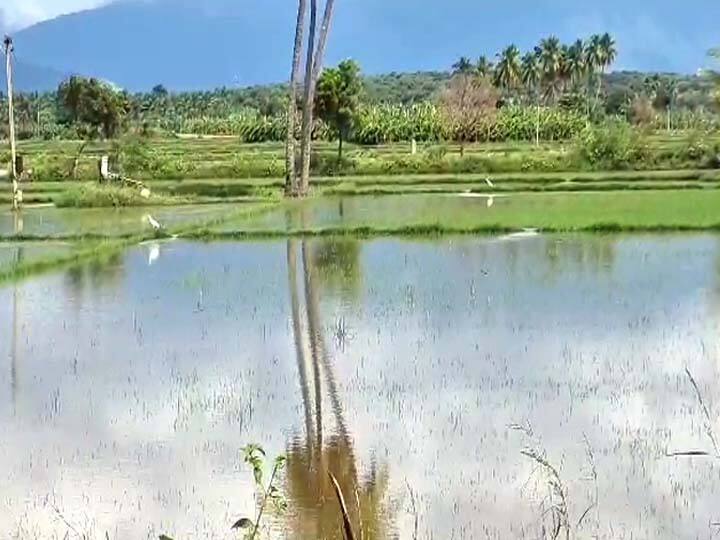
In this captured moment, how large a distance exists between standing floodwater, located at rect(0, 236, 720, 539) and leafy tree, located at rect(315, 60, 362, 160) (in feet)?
63.4

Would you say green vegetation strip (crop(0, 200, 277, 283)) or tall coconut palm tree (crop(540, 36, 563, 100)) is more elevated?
tall coconut palm tree (crop(540, 36, 563, 100))

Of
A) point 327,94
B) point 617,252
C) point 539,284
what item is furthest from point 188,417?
point 327,94

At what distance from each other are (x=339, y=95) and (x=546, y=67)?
107ft

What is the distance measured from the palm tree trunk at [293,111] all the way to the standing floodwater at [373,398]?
442 inches

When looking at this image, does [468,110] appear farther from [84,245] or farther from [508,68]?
[84,245]

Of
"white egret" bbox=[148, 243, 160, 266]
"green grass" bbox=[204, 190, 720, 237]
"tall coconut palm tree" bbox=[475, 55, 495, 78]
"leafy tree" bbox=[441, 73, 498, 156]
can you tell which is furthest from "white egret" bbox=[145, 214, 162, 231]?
"tall coconut palm tree" bbox=[475, 55, 495, 78]

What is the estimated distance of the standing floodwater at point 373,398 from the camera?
15.2ft

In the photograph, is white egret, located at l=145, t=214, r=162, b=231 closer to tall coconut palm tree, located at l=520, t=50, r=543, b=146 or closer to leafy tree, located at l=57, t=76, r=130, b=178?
leafy tree, located at l=57, t=76, r=130, b=178

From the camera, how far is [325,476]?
5020 millimetres

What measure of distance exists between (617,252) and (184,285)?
4629 millimetres

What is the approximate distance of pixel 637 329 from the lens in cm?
830

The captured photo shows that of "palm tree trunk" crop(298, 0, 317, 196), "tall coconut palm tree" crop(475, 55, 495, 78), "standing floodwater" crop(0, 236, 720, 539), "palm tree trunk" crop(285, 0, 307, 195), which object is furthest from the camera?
"tall coconut palm tree" crop(475, 55, 495, 78)

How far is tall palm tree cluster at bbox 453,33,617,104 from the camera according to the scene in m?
59.2

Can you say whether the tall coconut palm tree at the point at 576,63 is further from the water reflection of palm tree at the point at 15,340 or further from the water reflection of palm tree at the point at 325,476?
the water reflection of palm tree at the point at 325,476
